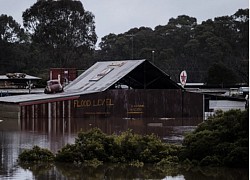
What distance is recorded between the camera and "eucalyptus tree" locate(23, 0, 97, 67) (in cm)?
7419

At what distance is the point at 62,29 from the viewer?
75188 mm

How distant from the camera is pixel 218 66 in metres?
60.5

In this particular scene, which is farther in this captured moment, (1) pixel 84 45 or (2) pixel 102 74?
(1) pixel 84 45

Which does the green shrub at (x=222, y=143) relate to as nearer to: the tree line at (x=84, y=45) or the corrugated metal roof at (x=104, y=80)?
the corrugated metal roof at (x=104, y=80)

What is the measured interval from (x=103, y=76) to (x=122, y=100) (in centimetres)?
279

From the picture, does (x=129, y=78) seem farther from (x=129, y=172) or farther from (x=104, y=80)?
(x=129, y=172)

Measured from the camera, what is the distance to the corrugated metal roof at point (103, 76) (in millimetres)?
40466

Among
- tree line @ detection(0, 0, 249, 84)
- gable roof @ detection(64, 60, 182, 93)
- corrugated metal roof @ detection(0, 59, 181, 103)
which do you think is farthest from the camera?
tree line @ detection(0, 0, 249, 84)

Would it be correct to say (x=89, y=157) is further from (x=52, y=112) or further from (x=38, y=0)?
(x=38, y=0)

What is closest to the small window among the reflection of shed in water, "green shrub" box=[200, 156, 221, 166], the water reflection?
the reflection of shed in water

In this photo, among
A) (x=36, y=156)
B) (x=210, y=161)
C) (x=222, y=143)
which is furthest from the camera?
(x=36, y=156)

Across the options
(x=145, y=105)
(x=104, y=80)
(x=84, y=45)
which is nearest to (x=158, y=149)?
(x=145, y=105)

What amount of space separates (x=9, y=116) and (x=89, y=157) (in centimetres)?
2313

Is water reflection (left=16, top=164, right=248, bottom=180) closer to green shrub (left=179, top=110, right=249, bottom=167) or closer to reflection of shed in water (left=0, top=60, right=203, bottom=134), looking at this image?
green shrub (left=179, top=110, right=249, bottom=167)
